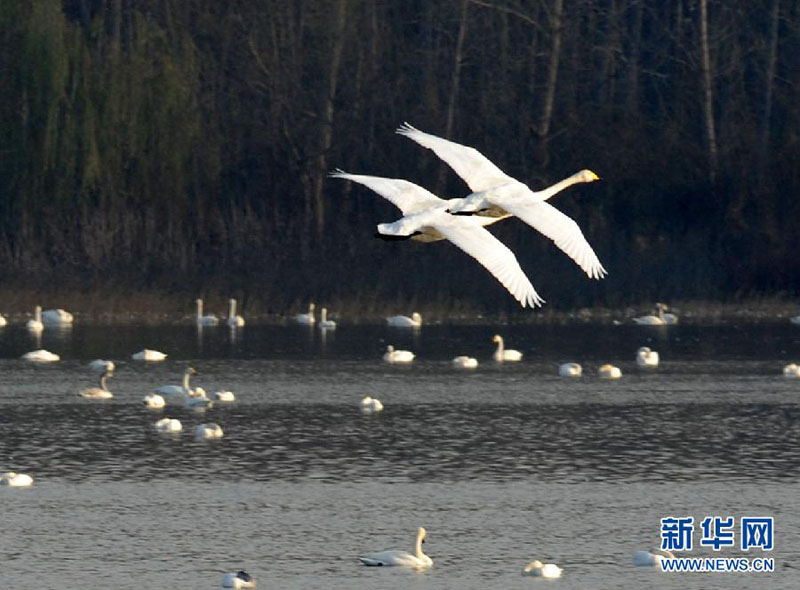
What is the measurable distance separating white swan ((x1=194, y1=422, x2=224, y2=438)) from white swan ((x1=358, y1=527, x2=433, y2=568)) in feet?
26.0

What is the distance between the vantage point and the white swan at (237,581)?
17500 millimetres

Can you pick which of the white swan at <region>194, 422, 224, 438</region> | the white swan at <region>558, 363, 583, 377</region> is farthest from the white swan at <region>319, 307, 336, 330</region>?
the white swan at <region>194, 422, 224, 438</region>

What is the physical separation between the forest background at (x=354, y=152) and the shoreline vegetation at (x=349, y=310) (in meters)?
0.13

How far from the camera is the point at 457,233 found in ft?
45.2

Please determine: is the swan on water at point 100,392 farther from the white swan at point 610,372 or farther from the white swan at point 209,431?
the white swan at point 610,372

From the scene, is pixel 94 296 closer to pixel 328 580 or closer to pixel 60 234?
pixel 60 234

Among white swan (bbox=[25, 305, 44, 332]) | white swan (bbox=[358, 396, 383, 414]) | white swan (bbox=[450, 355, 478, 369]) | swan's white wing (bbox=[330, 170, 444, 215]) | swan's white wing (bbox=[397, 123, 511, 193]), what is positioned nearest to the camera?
swan's white wing (bbox=[330, 170, 444, 215])

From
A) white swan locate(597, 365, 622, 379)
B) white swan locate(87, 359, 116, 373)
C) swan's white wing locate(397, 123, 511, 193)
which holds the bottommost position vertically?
white swan locate(87, 359, 116, 373)

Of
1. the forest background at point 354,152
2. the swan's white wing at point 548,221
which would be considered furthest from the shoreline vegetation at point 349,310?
the swan's white wing at point 548,221

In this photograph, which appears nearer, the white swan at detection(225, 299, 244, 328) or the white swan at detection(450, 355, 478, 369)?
the white swan at detection(450, 355, 478, 369)

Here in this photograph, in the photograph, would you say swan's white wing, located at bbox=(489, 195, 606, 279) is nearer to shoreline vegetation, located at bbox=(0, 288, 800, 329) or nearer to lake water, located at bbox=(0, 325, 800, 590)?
lake water, located at bbox=(0, 325, 800, 590)

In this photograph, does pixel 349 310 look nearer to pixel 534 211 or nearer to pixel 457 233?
pixel 457 233

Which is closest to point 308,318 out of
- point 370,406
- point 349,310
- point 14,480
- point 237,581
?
point 349,310

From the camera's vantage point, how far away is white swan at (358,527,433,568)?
18.3 m
